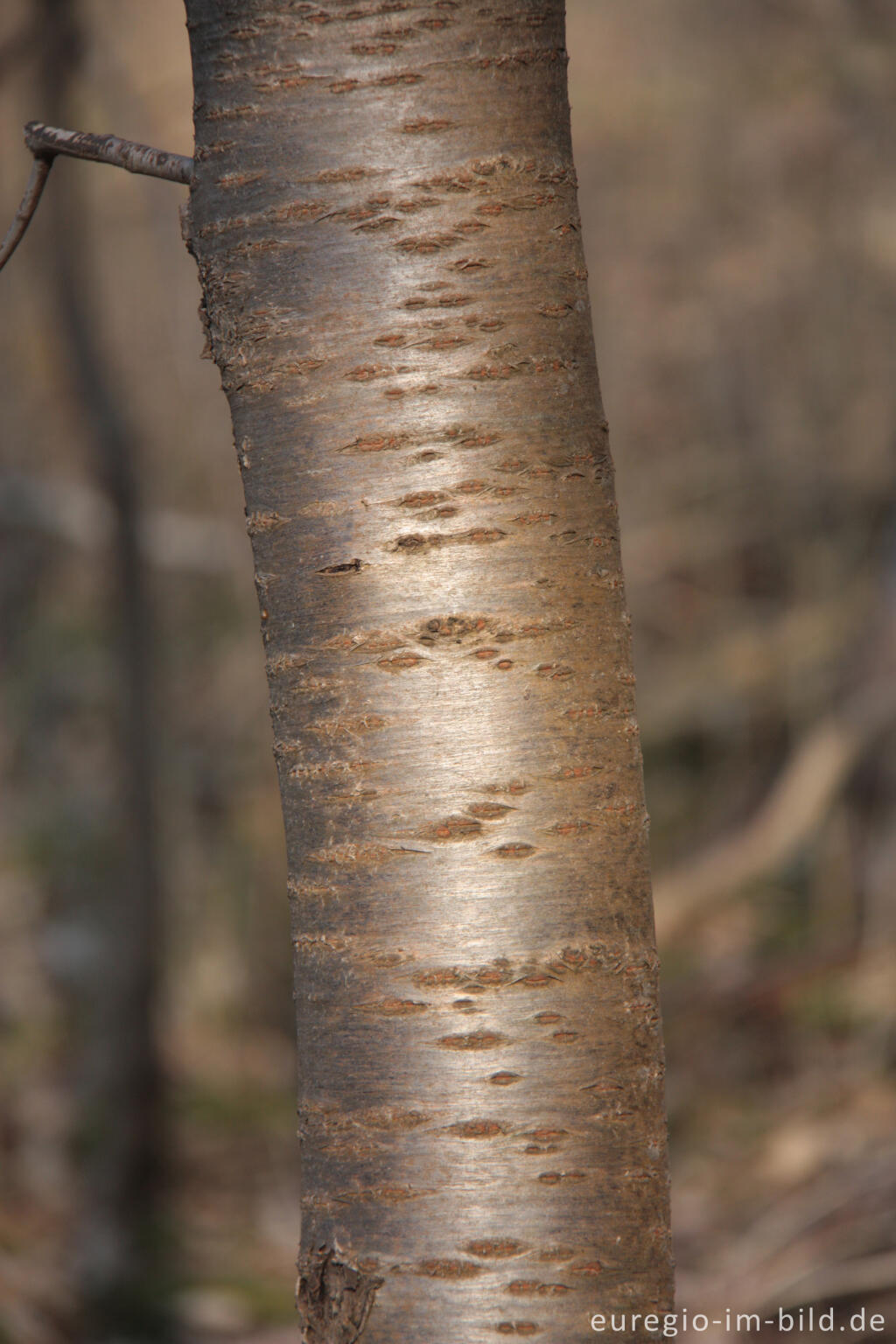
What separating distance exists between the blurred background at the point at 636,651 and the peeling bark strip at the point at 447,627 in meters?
2.63

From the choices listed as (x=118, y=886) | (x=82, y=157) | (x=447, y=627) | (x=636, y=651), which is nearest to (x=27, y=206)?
(x=82, y=157)

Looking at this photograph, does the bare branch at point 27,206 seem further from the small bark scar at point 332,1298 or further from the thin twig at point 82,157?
the small bark scar at point 332,1298

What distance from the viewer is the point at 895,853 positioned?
426 cm

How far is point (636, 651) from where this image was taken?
217 inches

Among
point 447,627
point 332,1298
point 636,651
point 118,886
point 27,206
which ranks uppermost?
point 27,206

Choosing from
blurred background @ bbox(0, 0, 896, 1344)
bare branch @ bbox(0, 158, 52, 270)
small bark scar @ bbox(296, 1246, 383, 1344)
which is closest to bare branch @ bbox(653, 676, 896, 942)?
blurred background @ bbox(0, 0, 896, 1344)

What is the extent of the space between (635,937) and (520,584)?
264mm

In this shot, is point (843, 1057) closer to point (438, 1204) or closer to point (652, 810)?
point (652, 810)

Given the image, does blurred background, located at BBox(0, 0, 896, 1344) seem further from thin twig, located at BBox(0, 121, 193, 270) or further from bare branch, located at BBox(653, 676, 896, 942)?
thin twig, located at BBox(0, 121, 193, 270)

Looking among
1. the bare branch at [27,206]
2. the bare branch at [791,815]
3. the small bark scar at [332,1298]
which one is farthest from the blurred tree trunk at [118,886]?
the small bark scar at [332,1298]

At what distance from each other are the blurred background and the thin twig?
280 cm

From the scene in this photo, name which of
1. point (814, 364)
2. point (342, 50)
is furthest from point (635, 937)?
point (814, 364)

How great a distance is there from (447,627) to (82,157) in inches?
20.1

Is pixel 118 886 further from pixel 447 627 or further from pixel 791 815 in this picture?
pixel 447 627
